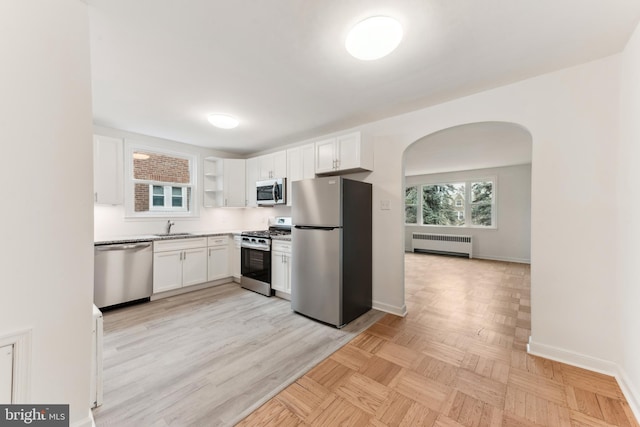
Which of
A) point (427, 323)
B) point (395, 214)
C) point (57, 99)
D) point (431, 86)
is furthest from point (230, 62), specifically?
point (427, 323)

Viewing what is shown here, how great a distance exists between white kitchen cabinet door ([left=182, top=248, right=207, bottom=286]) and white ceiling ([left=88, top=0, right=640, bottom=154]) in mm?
2095

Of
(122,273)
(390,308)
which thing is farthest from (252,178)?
(390,308)

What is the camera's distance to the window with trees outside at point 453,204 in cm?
692

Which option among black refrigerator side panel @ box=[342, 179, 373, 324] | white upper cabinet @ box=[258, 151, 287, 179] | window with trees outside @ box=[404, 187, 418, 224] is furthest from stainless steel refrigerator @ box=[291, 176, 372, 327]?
window with trees outside @ box=[404, 187, 418, 224]

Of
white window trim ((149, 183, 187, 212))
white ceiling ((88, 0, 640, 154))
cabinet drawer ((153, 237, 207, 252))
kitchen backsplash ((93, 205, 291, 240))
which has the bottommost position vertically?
cabinet drawer ((153, 237, 207, 252))

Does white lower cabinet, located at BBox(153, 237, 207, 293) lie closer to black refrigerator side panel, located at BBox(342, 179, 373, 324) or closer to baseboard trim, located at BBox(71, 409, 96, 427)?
baseboard trim, located at BBox(71, 409, 96, 427)

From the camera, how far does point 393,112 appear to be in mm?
3057

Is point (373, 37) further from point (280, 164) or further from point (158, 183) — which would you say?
point (158, 183)

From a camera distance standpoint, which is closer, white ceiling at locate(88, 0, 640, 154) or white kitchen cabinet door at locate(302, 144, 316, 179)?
white ceiling at locate(88, 0, 640, 154)

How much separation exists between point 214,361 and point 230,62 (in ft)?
8.33

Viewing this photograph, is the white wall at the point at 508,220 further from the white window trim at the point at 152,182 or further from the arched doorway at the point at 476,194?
the white window trim at the point at 152,182

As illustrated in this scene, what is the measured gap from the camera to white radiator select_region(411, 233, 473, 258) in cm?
700

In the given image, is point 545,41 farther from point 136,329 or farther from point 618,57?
point 136,329

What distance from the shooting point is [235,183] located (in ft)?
15.5
